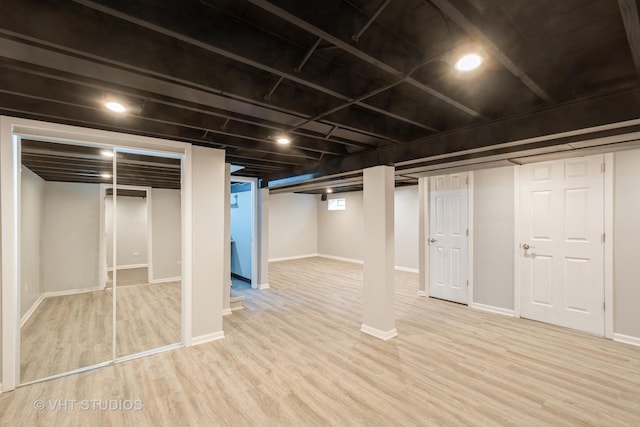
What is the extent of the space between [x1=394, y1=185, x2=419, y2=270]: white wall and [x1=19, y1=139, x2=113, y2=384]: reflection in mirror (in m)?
6.34

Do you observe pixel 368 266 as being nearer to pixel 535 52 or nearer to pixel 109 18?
pixel 535 52

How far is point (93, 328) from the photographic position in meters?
3.63

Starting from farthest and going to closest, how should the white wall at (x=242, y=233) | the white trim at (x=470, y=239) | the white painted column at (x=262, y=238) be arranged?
the white wall at (x=242, y=233)
the white painted column at (x=262, y=238)
the white trim at (x=470, y=239)

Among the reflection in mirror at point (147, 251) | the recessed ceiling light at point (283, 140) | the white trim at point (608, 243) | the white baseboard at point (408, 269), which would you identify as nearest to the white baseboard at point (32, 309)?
the reflection in mirror at point (147, 251)

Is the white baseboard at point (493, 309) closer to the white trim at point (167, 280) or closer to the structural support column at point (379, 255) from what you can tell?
the structural support column at point (379, 255)

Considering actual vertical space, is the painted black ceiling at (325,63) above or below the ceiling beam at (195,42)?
above

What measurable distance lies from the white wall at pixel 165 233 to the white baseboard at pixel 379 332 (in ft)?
7.80

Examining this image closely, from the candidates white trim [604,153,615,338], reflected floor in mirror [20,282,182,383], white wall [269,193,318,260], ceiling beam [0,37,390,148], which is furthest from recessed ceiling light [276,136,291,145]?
white wall [269,193,318,260]

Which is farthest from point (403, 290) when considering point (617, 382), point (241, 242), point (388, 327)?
point (241, 242)

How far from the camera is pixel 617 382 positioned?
248cm

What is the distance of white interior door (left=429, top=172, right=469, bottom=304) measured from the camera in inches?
182

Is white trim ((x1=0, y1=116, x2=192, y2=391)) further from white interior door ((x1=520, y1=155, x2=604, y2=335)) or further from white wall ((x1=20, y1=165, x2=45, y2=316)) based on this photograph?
white interior door ((x1=520, y1=155, x2=604, y2=335))

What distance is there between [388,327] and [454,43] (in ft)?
9.79

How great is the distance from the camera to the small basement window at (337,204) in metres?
9.23
